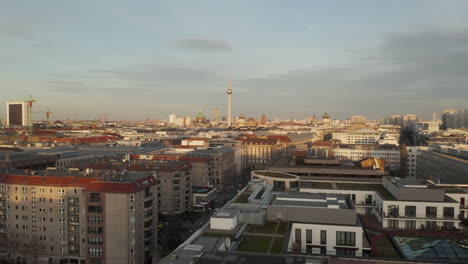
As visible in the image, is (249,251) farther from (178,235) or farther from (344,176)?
(344,176)

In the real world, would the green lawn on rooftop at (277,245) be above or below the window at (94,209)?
above

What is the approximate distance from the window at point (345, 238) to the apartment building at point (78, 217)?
14944 millimetres

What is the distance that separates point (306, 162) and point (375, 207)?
1587cm

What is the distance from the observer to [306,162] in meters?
47.9

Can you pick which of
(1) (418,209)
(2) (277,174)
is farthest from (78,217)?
(1) (418,209)

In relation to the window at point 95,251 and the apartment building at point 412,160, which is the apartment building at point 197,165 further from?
the apartment building at point 412,160

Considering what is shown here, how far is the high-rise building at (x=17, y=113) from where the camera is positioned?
17138 centimetres

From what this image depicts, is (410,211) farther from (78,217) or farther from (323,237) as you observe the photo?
(78,217)

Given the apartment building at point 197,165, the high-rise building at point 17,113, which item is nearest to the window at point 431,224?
the apartment building at point 197,165

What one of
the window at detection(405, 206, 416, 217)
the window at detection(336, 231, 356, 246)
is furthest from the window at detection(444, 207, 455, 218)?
the window at detection(336, 231, 356, 246)

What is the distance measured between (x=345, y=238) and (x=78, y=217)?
2004cm

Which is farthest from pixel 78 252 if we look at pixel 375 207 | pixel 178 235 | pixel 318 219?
pixel 375 207

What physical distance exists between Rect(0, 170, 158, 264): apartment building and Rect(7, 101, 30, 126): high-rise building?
6196 inches

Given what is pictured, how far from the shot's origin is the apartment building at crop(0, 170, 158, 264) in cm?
2934
